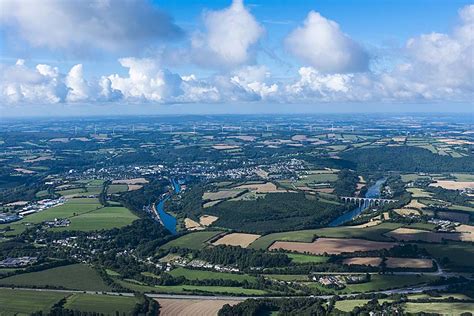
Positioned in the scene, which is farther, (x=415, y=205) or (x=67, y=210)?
(x=415, y=205)

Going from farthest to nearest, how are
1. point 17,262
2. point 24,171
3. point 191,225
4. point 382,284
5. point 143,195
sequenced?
point 24,171 < point 143,195 < point 191,225 < point 17,262 < point 382,284

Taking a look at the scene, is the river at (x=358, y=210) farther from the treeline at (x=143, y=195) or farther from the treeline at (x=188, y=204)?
the treeline at (x=143, y=195)

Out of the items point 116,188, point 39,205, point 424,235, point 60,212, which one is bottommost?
point 39,205

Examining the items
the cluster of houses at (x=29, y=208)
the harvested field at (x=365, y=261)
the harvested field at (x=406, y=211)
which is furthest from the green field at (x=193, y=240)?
the harvested field at (x=406, y=211)

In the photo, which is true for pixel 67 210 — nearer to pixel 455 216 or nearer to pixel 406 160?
pixel 455 216

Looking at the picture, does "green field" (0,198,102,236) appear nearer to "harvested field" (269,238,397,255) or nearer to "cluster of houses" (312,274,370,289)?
"harvested field" (269,238,397,255)

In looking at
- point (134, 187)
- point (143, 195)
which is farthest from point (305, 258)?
point (134, 187)

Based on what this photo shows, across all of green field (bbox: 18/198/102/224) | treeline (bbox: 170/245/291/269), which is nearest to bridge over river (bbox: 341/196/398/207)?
treeline (bbox: 170/245/291/269)
